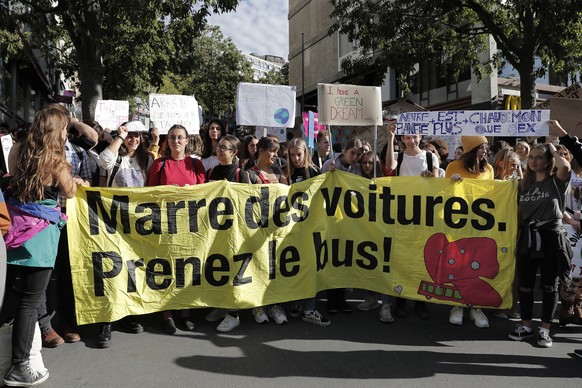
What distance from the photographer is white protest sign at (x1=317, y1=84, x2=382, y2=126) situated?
19.0ft

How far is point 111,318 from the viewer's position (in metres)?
4.08

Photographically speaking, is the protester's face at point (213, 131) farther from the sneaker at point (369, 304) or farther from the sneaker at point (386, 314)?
the sneaker at point (386, 314)

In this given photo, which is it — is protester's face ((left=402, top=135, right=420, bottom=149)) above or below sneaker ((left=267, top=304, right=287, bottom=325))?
above

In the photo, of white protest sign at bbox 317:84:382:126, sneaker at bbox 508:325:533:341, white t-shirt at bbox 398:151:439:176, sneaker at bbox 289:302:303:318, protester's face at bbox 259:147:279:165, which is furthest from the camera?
white protest sign at bbox 317:84:382:126

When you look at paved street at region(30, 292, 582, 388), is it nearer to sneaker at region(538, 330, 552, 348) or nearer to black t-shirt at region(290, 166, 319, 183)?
sneaker at region(538, 330, 552, 348)

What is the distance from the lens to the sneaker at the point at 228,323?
14.4 feet

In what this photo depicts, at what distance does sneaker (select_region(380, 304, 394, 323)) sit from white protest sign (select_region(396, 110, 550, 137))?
1815 millimetres

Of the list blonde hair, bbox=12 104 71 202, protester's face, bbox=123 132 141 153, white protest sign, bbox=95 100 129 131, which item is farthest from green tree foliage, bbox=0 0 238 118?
blonde hair, bbox=12 104 71 202

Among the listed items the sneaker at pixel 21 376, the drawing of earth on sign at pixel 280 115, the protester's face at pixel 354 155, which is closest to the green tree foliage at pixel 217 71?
the drawing of earth on sign at pixel 280 115

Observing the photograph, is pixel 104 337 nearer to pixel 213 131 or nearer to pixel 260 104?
pixel 213 131

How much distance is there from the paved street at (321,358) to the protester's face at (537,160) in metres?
1.51

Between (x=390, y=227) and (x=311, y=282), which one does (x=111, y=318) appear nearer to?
(x=311, y=282)

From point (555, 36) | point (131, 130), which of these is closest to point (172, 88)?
point (555, 36)

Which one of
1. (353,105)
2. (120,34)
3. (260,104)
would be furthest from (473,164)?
(120,34)
